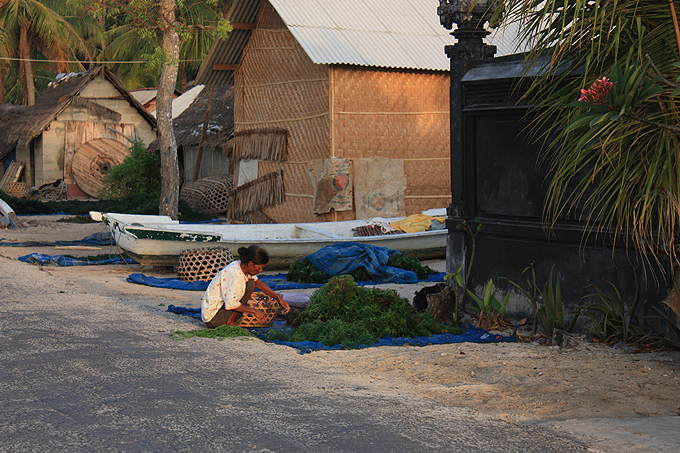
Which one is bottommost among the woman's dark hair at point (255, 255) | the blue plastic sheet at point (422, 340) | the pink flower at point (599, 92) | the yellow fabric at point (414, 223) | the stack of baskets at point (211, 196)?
the blue plastic sheet at point (422, 340)

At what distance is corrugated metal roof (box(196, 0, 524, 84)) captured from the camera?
1564 centimetres

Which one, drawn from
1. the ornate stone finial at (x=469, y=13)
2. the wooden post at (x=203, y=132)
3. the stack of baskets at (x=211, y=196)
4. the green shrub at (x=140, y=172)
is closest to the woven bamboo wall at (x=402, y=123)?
the stack of baskets at (x=211, y=196)

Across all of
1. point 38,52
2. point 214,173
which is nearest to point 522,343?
point 214,173

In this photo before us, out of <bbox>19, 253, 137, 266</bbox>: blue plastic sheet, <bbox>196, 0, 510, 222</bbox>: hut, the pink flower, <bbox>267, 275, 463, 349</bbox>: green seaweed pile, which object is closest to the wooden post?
<bbox>196, 0, 510, 222</bbox>: hut

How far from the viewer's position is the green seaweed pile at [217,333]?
6.98m

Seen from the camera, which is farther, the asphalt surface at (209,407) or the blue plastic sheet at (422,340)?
the blue plastic sheet at (422,340)

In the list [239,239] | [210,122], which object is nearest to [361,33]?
[239,239]

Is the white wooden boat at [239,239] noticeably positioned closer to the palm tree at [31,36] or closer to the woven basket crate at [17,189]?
the woven basket crate at [17,189]

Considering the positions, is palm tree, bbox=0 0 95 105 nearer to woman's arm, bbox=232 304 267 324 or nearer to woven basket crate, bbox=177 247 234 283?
Result: woven basket crate, bbox=177 247 234 283

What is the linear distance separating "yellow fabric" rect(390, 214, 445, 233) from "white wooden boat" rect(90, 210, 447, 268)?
53 centimetres

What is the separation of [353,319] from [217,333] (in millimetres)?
1368

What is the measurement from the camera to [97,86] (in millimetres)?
30078

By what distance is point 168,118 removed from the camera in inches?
610

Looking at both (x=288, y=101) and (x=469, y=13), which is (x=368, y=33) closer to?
(x=288, y=101)
